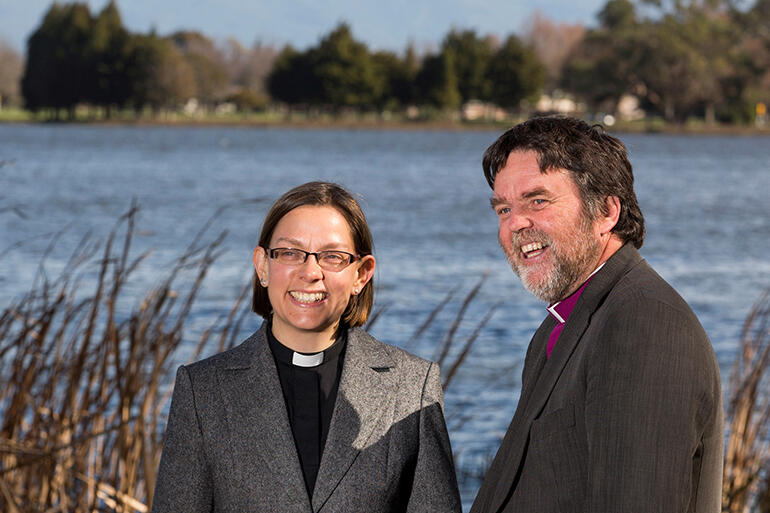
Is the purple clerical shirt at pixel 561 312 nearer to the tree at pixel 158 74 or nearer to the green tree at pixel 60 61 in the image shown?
the tree at pixel 158 74

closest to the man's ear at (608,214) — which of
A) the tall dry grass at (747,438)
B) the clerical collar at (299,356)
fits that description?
the clerical collar at (299,356)

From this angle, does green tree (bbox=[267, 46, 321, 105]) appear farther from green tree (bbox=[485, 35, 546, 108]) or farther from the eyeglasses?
the eyeglasses

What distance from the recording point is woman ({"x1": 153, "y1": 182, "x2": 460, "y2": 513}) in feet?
8.93

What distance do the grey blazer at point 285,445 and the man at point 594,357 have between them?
306mm

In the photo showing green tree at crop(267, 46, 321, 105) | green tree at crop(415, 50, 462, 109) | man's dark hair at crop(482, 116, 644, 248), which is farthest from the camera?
green tree at crop(267, 46, 321, 105)

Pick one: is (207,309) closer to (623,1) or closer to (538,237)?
(538,237)

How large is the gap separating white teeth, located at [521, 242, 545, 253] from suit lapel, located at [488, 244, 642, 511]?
6.0 inches

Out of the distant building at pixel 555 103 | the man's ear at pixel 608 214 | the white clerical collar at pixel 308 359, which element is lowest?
the distant building at pixel 555 103

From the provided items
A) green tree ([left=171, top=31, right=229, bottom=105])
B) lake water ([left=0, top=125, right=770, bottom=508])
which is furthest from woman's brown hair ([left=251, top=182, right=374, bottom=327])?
green tree ([left=171, top=31, right=229, bottom=105])

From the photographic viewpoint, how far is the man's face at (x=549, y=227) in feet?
8.07

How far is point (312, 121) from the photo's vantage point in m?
116

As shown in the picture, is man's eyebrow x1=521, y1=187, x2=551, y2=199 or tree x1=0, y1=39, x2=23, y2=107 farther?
tree x1=0, y1=39, x2=23, y2=107

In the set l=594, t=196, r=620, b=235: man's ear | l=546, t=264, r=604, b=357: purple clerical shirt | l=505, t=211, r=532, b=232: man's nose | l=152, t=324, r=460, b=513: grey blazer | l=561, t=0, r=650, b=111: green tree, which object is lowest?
l=152, t=324, r=460, b=513: grey blazer

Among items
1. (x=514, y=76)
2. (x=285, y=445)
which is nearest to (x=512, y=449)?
(x=285, y=445)
